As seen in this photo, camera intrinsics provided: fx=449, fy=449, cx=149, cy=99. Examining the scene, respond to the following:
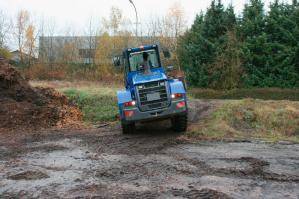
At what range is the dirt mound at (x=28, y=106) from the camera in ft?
53.5

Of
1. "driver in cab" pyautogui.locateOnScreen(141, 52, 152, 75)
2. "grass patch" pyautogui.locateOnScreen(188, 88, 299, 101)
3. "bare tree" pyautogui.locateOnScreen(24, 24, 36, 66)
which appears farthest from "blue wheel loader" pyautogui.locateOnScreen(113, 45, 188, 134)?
"bare tree" pyautogui.locateOnScreen(24, 24, 36, 66)

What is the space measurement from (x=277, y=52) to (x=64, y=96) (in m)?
16.8

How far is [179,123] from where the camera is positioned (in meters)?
13.9

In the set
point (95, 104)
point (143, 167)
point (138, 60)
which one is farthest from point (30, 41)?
point (143, 167)

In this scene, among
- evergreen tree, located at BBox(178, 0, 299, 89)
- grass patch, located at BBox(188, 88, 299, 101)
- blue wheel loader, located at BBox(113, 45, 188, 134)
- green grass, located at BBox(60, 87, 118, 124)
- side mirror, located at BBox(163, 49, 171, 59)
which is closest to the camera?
blue wheel loader, located at BBox(113, 45, 188, 134)

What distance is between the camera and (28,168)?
9.78 metres

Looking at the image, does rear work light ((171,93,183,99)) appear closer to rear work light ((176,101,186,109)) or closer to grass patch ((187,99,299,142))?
rear work light ((176,101,186,109))

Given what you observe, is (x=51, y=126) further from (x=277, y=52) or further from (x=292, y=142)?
(x=277, y=52)

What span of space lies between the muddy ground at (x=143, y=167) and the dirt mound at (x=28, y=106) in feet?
7.11

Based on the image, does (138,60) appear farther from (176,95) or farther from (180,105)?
(180,105)

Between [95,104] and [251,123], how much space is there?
278 inches

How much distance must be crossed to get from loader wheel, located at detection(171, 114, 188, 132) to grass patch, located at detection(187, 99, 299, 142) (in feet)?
0.96

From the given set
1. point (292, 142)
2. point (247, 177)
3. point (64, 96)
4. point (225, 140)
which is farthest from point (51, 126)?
point (247, 177)

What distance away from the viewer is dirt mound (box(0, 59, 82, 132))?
1631 centimetres
